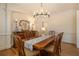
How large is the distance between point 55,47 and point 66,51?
0.18 m

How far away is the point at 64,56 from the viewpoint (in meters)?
1.58

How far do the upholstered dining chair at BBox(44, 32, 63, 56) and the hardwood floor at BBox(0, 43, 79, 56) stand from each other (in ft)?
0.25

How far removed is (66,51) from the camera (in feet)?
5.10

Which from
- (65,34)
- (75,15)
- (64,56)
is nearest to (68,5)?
(75,15)

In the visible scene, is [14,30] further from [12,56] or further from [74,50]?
[74,50]

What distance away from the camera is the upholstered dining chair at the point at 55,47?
5.05 ft

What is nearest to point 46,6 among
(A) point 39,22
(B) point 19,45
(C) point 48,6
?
(C) point 48,6

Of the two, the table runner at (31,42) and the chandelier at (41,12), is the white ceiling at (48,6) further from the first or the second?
the table runner at (31,42)

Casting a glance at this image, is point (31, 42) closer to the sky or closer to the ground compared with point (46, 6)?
closer to the ground

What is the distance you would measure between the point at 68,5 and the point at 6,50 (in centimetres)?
119

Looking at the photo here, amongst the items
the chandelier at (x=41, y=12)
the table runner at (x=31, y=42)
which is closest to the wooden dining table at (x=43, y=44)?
the table runner at (x=31, y=42)

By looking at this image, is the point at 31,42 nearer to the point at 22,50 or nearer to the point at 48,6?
the point at 22,50

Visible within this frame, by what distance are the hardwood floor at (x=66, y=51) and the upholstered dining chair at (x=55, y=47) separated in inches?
3.1

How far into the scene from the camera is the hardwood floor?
152 centimetres
